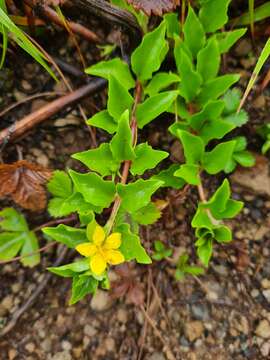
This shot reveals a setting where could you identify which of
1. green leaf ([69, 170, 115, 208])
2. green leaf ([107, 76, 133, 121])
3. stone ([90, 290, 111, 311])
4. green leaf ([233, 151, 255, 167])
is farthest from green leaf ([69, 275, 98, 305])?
green leaf ([233, 151, 255, 167])

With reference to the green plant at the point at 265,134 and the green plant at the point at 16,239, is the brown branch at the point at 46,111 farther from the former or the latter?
the green plant at the point at 265,134

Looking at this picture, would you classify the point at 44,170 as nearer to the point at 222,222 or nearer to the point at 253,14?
the point at 222,222

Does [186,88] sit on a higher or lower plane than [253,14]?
lower

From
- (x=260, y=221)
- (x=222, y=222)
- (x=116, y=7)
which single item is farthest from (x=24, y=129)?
(x=260, y=221)

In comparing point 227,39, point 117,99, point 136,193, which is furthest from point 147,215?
point 227,39

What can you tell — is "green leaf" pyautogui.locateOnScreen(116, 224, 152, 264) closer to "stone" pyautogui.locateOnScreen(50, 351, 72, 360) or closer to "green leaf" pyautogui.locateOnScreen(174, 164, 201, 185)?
"green leaf" pyautogui.locateOnScreen(174, 164, 201, 185)

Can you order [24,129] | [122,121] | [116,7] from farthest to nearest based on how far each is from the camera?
[24,129] < [116,7] < [122,121]

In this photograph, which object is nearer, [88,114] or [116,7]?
[116,7]
